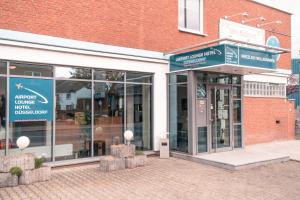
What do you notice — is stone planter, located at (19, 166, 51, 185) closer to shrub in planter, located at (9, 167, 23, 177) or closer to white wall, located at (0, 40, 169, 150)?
shrub in planter, located at (9, 167, 23, 177)

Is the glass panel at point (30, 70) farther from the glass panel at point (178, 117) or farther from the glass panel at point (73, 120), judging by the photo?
the glass panel at point (178, 117)

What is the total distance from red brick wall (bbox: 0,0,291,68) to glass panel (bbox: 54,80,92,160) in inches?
59.8

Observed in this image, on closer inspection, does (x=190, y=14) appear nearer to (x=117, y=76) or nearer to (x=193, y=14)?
(x=193, y=14)

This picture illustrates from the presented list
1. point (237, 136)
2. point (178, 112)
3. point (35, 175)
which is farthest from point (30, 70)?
point (237, 136)

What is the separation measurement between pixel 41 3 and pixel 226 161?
703 centimetres

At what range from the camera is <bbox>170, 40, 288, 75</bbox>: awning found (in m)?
9.58

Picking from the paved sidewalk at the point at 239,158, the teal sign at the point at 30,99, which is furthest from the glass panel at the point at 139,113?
the teal sign at the point at 30,99

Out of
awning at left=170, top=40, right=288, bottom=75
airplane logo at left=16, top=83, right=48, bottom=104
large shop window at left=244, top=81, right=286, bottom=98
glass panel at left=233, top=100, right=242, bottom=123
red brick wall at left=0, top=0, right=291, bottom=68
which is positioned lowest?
glass panel at left=233, top=100, right=242, bottom=123

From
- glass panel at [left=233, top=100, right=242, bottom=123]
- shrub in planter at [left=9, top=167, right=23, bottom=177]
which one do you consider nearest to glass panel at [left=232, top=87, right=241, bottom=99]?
glass panel at [left=233, top=100, right=242, bottom=123]

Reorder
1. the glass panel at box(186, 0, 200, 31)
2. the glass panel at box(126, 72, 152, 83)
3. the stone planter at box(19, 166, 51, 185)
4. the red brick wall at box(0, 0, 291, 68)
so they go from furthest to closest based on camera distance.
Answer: the glass panel at box(186, 0, 200, 31), the glass panel at box(126, 72, 152, 83), the red brick wall at box(0, 0, 291, 68), the stone planter at box(19, 166, 51, 185)

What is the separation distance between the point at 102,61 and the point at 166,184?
14.5 ft

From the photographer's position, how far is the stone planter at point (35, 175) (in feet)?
24.6

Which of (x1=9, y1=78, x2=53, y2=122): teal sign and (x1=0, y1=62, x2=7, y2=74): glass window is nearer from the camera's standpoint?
(x1=0, y1=62, x2=7, y2=74): glass window

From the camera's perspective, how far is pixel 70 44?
9.40 m
